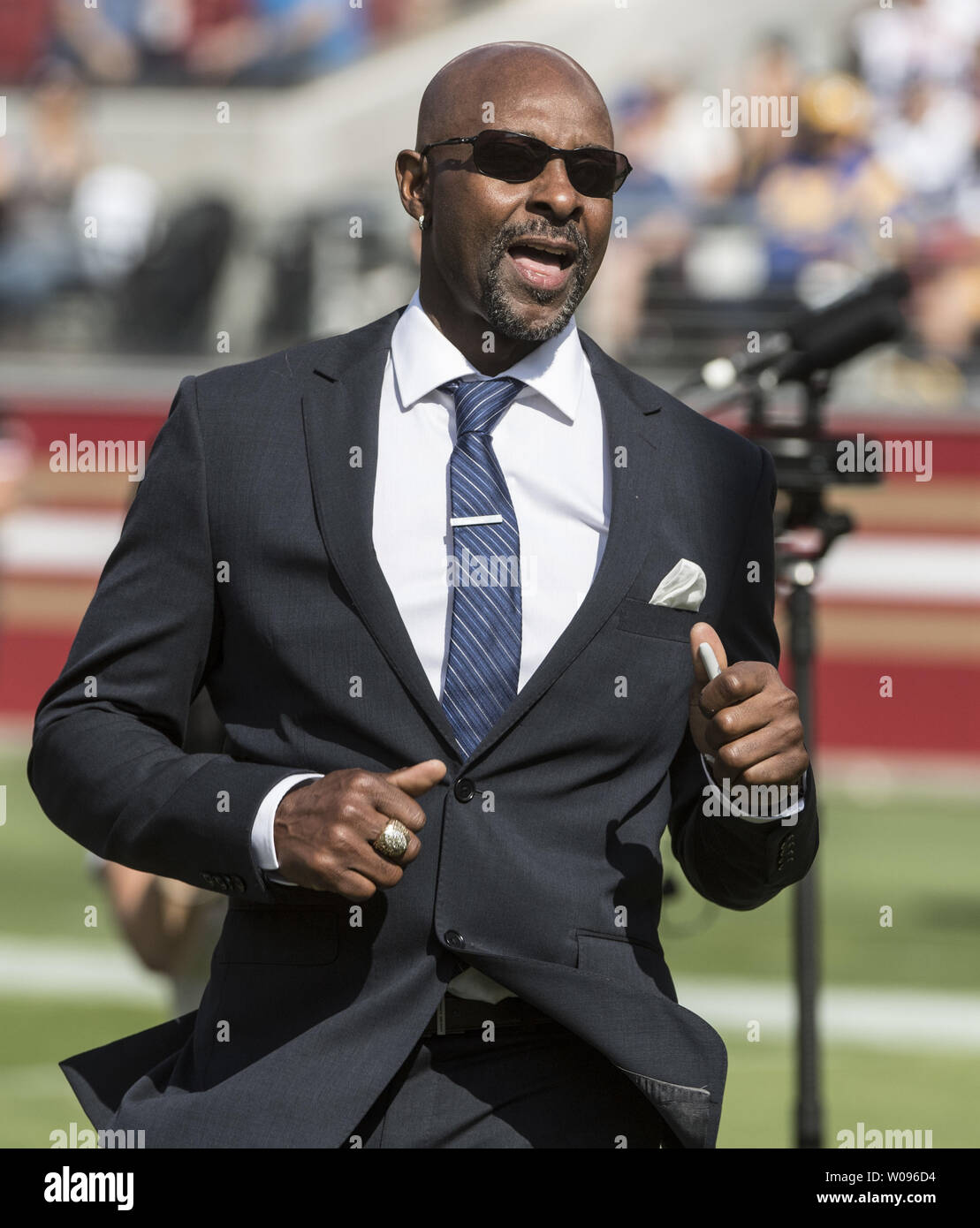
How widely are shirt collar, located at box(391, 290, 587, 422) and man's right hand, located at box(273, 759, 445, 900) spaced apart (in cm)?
65

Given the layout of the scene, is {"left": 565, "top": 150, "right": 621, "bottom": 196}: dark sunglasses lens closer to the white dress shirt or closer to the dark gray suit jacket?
the white dress shirt

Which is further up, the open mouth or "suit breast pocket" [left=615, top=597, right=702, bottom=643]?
the open mouth

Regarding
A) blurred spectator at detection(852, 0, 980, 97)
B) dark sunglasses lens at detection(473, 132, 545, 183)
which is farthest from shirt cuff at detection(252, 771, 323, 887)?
blurred spectator at detection(852, 0, 980, 97)

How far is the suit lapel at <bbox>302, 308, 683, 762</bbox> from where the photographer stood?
255 centimetres

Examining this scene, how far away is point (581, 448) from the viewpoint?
9.21 ft

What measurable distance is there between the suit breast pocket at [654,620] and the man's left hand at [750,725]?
0.16m

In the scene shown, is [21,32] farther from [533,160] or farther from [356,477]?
[356,477]

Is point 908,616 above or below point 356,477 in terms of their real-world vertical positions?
above

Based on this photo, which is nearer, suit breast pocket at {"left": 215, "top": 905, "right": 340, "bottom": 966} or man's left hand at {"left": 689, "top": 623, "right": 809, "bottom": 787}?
man's left hand at {"left": 689, "top": 623, "right": 809, "bottom": 787}

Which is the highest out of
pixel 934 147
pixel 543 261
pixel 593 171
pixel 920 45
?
pixel 920 45

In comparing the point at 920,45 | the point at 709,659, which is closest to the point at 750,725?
the point at 709,659

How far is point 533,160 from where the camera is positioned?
2705 mm

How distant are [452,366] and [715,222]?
445 inches
